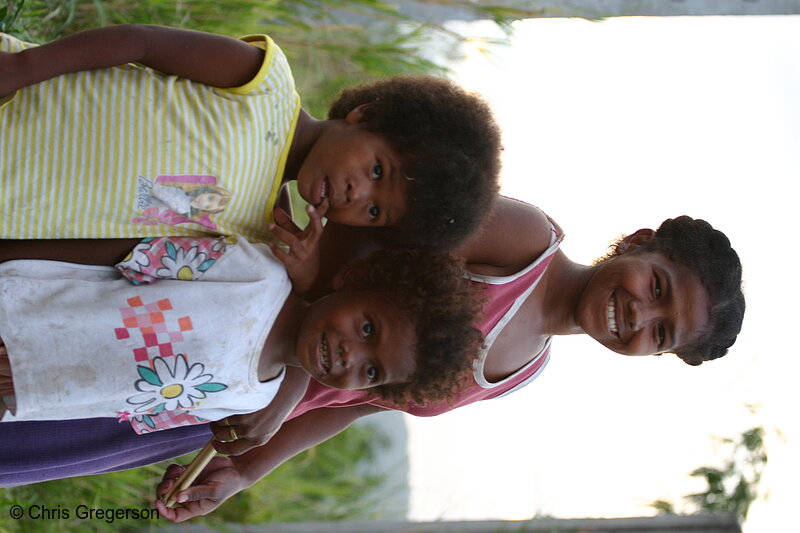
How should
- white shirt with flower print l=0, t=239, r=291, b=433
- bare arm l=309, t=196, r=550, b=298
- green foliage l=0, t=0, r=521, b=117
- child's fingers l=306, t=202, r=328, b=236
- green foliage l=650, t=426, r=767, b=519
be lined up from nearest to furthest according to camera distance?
white shirt with flower print l=0, t=239, r=291, b=433 → child's fingers l=306, t=202, r=328, b=236 → bare arm l=309, t=196, r=550, b=298 → green foliage l=0, t=0, r=521, b=117 → green foliage l=650, t=426, r=767, b=519

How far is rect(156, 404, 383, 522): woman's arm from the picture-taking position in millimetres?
1616

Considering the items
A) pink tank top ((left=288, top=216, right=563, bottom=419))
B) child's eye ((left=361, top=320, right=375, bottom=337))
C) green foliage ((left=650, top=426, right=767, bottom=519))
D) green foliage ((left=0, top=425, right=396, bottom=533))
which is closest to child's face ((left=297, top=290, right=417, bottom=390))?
child's eye ((left=361, top=320, right=375, bottom=337))

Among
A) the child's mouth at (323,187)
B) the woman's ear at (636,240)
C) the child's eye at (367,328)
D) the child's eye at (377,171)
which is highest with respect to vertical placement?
the child's eye at (377,171)

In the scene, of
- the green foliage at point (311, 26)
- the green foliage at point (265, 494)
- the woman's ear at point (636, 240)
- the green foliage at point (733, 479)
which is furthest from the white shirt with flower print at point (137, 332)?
the green foliage at point (733, 479)

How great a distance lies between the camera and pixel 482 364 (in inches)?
63.4

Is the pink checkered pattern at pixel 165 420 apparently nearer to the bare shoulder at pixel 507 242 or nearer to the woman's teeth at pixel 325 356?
the woman's teeth at pixel 325 356

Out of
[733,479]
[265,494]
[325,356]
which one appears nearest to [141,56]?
[325,356]

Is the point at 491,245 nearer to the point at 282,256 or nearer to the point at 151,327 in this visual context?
the point at 282,256

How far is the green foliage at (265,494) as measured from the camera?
8.99ft

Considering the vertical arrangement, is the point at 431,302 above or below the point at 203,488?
above

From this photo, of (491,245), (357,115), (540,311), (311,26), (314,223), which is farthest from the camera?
(311,26)

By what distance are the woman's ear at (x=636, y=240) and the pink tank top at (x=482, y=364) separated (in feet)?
0.65

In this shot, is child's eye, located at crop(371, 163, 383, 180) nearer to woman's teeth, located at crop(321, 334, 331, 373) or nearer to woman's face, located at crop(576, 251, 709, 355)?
Answer: woman's teeth, located at crop(321, 334, 331, 373)

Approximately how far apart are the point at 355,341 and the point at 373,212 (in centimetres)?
26
